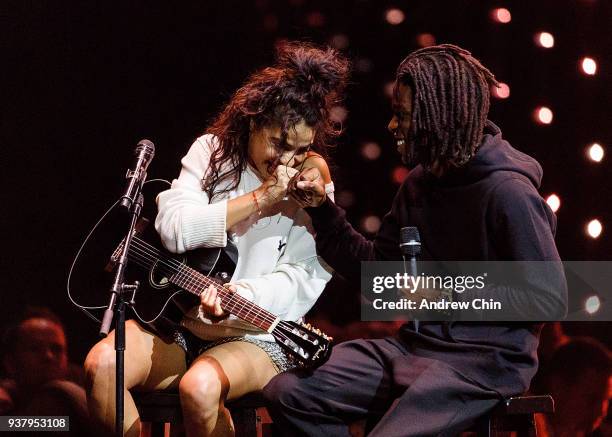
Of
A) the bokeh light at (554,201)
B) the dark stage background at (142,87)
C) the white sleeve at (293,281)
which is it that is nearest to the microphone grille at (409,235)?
the white sleeve at (293,281)

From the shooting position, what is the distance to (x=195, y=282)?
2.58m

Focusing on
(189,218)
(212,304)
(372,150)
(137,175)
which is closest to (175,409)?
(212,304)

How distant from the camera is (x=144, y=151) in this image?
7.93 feet

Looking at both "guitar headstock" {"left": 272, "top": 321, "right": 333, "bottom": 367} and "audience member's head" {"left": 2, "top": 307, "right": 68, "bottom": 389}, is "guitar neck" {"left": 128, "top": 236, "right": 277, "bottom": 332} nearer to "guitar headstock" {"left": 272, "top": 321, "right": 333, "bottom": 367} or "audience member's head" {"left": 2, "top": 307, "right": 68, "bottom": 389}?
"guitar headstock" {"left": 272, "top": 321, "right": 333, "bottom": 367}

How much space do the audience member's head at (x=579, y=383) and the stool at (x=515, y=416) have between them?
1.33 m

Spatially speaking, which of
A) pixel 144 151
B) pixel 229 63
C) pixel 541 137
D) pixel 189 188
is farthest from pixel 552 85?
pixel 144 151

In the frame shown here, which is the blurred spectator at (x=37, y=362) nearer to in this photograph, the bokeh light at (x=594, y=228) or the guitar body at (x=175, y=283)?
the guitar body at (x=175, y=283)

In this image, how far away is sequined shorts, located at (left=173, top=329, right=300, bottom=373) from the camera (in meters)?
2.64

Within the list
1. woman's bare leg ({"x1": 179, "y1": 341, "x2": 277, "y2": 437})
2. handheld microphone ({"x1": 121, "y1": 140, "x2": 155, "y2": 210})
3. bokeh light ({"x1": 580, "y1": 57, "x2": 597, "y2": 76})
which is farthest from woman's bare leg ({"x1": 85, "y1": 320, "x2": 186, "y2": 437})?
bokeh light ({"x1": 580, "y1": 57, "x2": 597, "y2": 76})

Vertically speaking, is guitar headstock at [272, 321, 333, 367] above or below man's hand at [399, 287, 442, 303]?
below

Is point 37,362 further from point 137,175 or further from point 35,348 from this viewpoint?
point 137,175

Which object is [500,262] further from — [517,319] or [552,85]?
[552,85]

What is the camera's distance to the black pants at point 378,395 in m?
2.16

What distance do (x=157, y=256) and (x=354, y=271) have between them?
2.11 ft
